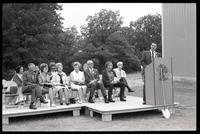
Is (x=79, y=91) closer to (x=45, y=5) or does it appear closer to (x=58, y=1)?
(x=45, y=5)

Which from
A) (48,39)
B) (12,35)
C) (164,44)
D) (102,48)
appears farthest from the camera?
(102,48)

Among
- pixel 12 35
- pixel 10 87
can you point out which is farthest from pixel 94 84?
pixel 12 35

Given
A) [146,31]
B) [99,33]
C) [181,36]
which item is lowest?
[181,36]

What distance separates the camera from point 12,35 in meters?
24.4

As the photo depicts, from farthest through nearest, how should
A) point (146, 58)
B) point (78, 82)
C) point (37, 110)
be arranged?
point (78, 82)
point (146, 58)
point (37, 110)

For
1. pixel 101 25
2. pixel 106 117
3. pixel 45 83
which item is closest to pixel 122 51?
pixel 101 25

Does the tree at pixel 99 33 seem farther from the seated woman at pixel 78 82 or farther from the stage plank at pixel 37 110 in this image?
the stage plank at pixel 37 110

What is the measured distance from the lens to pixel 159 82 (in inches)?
293

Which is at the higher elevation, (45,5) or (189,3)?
(45,5)

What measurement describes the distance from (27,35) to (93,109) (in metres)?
19.0

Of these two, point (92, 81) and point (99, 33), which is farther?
point (99, 33)

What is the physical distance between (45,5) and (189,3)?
1594cm

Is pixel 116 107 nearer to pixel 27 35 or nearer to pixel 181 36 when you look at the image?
pixel 181 36

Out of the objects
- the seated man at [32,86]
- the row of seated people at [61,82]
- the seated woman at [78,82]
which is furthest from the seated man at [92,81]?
the seated man at [32,86]
